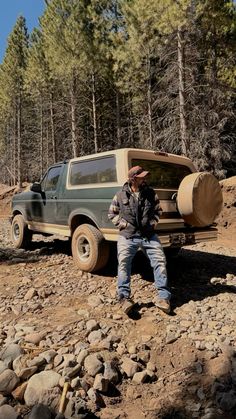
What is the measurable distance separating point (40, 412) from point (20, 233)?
21.0ft

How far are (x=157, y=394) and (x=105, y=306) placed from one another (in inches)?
71.3

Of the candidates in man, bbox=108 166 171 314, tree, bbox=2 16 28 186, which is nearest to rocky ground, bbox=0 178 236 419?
man, bbox=108 166 171 314

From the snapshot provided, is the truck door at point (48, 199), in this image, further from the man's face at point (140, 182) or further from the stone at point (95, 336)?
the stone at point (95, 336)

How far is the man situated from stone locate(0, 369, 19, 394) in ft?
6.03

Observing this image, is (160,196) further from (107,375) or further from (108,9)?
(108,9)

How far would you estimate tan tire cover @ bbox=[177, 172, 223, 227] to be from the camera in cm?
605

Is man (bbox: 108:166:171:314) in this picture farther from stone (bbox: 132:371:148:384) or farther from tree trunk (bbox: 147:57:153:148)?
tree trunk (bbox: 147:57:153:148)

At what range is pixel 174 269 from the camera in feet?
23.7

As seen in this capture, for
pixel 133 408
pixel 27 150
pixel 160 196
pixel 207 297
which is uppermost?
pixel 27 150

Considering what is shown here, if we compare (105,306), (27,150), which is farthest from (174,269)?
(27,150)

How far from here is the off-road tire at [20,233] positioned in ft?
30.4

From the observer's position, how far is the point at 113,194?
20.1 ft

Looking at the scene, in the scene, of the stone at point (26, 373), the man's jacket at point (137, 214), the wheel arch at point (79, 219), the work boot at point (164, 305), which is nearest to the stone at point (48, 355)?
the stone at point (26, 373)

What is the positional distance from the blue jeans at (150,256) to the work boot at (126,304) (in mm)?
47
